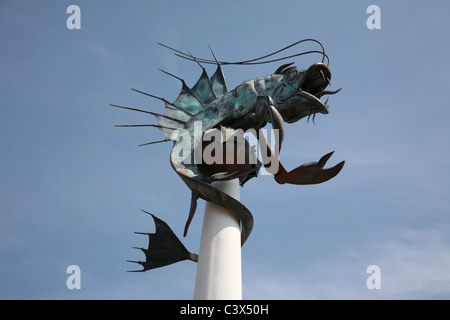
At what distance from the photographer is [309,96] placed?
988cm

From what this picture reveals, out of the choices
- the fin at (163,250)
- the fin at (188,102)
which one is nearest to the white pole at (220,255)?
the fin at (163,250)

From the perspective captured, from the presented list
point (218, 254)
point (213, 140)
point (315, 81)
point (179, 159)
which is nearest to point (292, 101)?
point (315, 81)

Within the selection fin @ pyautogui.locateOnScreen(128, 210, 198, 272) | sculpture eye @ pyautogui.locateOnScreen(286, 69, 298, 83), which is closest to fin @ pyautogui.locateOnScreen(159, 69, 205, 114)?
sculpture eye @ pyautogui.locateOnScreen(286, 69, 298, 83)

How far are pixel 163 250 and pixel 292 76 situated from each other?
166 inches

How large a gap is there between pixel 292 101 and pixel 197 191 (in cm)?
246

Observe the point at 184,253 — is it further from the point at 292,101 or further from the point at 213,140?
the point at 292,101

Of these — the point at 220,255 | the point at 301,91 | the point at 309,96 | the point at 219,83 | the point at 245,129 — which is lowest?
the point at 220,255

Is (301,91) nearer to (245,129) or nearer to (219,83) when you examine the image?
(245,129)

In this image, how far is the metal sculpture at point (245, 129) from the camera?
9672mm

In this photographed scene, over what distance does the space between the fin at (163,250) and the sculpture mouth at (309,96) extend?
323 cm

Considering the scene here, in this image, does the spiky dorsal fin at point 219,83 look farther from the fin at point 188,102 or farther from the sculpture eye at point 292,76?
the sculpture eye at point 292,76

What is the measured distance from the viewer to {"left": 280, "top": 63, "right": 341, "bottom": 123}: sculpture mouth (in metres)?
9.94

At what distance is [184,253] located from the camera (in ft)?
33.7

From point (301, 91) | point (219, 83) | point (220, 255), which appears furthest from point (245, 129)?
point (220, 255)
